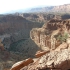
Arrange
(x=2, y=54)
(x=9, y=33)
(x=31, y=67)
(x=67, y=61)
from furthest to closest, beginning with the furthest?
(x=9, y=33), (x=2, y=54), (x=31, y=67), (x=67, y=61)

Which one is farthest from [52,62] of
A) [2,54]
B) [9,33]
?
[9,33]

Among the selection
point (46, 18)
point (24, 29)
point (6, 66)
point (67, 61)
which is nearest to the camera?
point (67, 61)

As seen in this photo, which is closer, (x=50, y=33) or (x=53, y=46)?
(x=53, y=46)

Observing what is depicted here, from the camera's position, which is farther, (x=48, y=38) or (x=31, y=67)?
(x=48, y=38)

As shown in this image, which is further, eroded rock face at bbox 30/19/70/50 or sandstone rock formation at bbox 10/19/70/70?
eroded rock face at bbox 30/19/70/50

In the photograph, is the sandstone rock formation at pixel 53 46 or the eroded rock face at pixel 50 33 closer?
the sandstone rock formation at pixel 53 46

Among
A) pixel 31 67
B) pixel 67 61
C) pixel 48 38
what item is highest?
pixel 67 61

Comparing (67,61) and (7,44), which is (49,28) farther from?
(67,61)

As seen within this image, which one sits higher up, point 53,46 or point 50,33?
point 50,33
